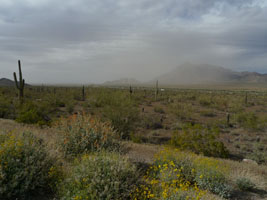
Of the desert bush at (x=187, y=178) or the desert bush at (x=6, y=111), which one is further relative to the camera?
the desert bush at (x=6, y=111)

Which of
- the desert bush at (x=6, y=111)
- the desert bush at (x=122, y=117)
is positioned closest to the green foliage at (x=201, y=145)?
the desert bush at (x=122, y=117)

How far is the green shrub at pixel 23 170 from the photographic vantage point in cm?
421

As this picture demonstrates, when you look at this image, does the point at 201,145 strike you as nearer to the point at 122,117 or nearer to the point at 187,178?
the point at 187,178

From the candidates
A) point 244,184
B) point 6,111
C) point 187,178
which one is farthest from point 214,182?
point 6,111

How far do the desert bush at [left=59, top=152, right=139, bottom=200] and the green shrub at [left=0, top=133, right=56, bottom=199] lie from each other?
0.62 m

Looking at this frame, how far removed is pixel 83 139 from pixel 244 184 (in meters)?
5.44

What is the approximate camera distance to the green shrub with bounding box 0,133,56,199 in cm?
421

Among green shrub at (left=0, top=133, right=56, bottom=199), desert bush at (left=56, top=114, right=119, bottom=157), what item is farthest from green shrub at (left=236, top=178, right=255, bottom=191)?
green shrub at (left=0, top=133, right=56, bottom=199)

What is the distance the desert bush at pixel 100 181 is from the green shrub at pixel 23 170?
62 cm

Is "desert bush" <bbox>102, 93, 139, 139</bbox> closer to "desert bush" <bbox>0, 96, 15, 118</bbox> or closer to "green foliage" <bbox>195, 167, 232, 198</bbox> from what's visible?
"green foliage" <bbox>195, 167, 232, 198</bbox>

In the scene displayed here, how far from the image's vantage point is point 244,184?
20.4ft

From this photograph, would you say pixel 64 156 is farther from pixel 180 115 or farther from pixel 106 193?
pixel 180 115

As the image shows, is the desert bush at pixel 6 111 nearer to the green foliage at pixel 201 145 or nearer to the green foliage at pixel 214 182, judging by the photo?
→ the green foliage at pixel 201 145

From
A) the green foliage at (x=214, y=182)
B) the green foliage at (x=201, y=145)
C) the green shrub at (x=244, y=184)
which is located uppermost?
the green foliage at (x=214, y=182)
